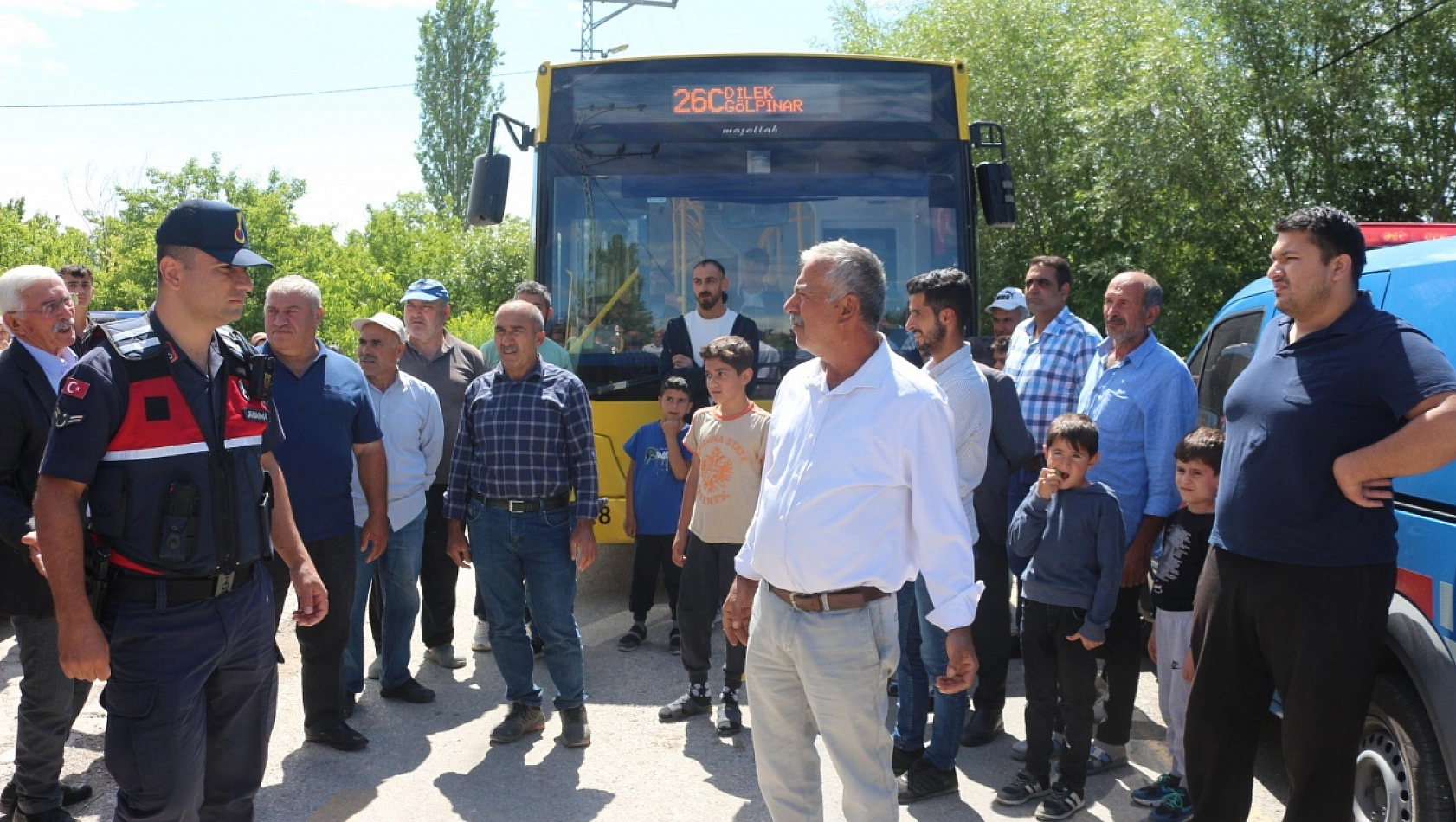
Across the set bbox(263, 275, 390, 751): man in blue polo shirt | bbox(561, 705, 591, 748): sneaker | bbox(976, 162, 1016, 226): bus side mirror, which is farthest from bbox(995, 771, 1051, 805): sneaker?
bbox(976, 162, 1016, 226): bus side mirror

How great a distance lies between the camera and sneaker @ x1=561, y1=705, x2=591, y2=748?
210 inches

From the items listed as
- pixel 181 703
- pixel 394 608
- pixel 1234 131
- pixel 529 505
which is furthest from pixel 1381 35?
pixel 181 703

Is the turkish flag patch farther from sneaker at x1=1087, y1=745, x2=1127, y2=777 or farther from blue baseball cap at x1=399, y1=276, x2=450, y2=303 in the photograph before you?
sneaker at x1=1087, y1=745, x2=1127, y2=777

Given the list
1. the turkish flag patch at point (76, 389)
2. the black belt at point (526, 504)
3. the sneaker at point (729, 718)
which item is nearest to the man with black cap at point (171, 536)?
the turkish flag patch at point (76, 389)

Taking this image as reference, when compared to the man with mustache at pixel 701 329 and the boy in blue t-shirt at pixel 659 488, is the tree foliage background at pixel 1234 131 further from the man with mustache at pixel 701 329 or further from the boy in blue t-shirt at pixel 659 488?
the boy in blue t-shirt at pixel 659 488

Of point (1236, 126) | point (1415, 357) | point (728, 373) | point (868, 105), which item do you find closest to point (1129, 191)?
point (1236, 126)

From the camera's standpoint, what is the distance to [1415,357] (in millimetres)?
3221

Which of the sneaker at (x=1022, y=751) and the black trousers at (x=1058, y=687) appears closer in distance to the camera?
the black trousers at (x=1058, y=687)

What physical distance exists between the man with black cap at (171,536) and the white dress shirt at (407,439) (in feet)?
7.43

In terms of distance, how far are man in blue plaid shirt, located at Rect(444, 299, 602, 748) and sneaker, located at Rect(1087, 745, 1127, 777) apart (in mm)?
2199

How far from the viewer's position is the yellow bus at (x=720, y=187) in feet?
24.8

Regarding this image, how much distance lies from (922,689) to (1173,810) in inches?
40.2

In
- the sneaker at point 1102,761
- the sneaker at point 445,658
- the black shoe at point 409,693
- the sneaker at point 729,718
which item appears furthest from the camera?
the sneaker at point 445,658

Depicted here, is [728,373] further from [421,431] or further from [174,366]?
[174,366]
